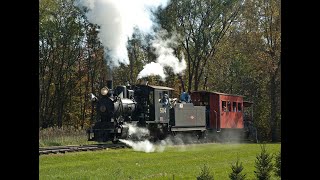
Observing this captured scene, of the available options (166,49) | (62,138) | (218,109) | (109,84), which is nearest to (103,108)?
(109,84)

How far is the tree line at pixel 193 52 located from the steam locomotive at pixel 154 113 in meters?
8.68

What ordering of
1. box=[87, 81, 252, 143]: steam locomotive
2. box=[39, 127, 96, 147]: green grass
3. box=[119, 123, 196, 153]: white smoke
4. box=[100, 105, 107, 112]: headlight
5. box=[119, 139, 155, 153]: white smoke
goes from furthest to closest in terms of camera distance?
box=[39, 127, 96, 147]: green grass < box=[100, 105, 107, 112]: headlight < box=[87, 81, 252, 143]: steam locomotive < box=[119, 123, 196, 153]: white smoke < box=[119, 139, 155, 153]: white smoke

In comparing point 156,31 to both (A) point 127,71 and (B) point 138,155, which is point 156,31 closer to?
(A) point 127,71

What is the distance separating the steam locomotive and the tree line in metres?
8.68

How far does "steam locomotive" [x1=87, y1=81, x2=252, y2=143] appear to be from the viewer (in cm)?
1878

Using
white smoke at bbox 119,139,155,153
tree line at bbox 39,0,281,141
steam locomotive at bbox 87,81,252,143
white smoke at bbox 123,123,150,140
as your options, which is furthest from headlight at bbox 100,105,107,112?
tree line at bbox 39,0,281,141

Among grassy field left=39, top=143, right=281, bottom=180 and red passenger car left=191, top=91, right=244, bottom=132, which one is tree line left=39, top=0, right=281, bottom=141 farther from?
grassy field left=39, top=143, right=281, bottom=180

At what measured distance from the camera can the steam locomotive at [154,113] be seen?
61.6ft

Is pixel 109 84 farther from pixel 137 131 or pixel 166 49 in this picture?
pixel 166 49

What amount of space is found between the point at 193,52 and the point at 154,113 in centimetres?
2006

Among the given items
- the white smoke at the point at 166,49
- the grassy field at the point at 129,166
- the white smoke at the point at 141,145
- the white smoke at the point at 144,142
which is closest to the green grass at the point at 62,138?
the white smoke at the point at 144,142
